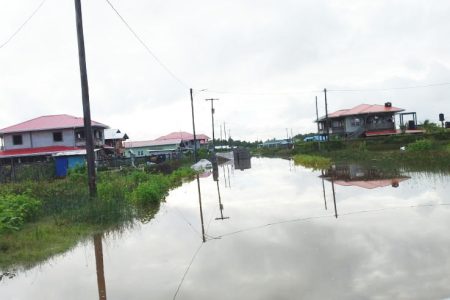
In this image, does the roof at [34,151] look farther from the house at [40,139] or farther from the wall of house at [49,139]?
the wall of house at [49,139]

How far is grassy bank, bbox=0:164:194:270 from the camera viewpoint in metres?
9.26

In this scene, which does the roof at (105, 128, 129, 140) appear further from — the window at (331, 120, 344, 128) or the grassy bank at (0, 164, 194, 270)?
the grassy bank at (0, 164, 194, 270)

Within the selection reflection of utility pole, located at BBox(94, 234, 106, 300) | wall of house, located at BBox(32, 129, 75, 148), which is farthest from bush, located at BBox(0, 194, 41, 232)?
wall of house, located at BBox(32, 129, 75, 148)

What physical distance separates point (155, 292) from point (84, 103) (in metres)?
9.34

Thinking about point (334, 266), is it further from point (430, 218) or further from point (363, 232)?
point (430, 218)

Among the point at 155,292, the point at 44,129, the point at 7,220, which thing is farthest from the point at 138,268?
the point at 44,129

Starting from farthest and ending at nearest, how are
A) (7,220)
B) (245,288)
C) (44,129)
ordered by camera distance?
(44,129)
(7,220)
(245,288)

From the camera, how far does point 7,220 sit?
449 inches

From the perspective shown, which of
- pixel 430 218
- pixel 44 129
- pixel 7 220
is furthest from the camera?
pixel 44 129

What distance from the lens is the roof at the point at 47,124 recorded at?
147ft

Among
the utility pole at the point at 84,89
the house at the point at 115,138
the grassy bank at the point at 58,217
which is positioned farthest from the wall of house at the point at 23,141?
the utility pole at the point at 84,89

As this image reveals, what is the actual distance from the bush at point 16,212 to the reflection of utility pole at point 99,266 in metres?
2.45

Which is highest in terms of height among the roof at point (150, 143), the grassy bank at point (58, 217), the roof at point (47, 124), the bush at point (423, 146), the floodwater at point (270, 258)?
the roof at point (47, 124)

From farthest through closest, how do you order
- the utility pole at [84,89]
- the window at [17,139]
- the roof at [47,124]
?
the window at [17,139] < the roof at [47,124] < the utility pole at [84,89]
